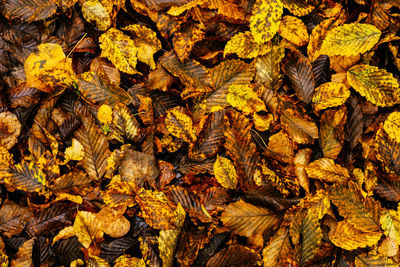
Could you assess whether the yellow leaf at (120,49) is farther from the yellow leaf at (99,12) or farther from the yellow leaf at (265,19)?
the yellow leaf at (265,19)

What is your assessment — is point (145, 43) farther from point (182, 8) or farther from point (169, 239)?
point (169, 239)

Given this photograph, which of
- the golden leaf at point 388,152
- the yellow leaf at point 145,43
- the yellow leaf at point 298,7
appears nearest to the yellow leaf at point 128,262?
the yellow leaf at point 145,43

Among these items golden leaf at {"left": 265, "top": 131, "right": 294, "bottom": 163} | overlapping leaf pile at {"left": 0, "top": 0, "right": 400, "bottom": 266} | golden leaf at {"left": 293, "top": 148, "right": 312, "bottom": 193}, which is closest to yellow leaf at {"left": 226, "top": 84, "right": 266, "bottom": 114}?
overlapping leaf pile at {"left": 0, "top": 0, "right": 400, "bottom": 266}


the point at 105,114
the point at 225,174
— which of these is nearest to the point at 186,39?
the point at 105,114

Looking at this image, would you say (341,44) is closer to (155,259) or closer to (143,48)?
(143,48)

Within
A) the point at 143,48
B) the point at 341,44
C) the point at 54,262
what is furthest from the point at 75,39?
the point at 341,44

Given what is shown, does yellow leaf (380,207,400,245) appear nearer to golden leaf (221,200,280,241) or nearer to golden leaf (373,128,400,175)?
golden leaf (373,128,400,175)
